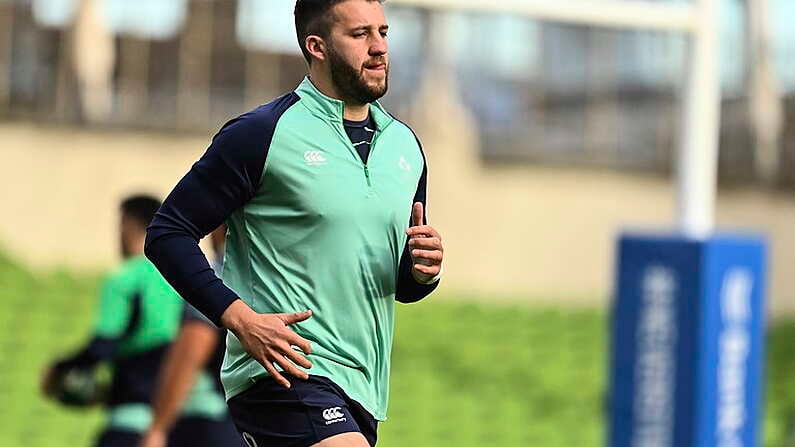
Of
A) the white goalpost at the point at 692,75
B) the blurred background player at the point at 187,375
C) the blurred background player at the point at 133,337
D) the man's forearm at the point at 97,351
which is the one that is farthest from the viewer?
the white goalpost at the point at 692,75

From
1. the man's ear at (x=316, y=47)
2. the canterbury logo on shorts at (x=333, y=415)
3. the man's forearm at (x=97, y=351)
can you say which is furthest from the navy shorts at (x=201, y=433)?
the man's ear at (x=316, y=47)

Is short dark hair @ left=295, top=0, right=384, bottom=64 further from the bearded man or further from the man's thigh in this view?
the man's thigh

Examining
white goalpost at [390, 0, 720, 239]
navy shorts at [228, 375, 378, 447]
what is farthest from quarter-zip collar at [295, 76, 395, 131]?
white goalpost at [390, 0, 720, 239]

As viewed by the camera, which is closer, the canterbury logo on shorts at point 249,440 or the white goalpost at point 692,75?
the canterbury logo on shorts at point 249,440

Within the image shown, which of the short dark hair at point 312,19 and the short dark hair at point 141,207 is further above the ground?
the short dark hair at point 312,19

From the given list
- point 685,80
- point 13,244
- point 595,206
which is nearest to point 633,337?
point 685,80

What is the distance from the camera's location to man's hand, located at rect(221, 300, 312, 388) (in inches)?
143

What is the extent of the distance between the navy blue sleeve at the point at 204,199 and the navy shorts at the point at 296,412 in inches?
10.0

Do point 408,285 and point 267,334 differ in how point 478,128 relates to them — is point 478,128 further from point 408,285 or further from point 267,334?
point 267,334

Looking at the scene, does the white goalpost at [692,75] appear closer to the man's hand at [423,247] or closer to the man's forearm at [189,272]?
the man's hand at [423,247]

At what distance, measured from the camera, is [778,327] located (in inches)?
718

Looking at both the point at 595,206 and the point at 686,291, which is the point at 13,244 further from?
the point at 686,291

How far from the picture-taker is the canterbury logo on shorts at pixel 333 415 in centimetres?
382

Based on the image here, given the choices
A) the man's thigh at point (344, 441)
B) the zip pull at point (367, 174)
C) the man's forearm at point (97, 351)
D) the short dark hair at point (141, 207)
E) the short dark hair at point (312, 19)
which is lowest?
the man's forearm at point (97, 351)
